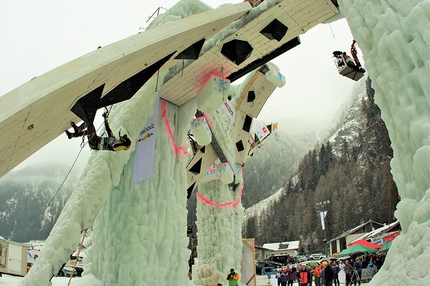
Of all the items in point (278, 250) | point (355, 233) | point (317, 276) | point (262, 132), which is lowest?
point (317, 276)

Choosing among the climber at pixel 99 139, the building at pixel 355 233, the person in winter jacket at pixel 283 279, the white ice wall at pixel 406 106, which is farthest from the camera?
the building at pixel 355 233

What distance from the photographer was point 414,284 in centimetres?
232

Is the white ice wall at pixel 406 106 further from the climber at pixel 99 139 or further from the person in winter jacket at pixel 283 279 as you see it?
the person in winter jacket at pixel 283 279

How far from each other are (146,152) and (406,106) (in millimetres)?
5659

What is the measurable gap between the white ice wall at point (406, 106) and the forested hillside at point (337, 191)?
107 ft

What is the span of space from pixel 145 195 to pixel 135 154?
79 centimetres

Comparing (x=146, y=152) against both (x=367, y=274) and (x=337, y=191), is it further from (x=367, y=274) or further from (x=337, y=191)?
(x=337, y=191)

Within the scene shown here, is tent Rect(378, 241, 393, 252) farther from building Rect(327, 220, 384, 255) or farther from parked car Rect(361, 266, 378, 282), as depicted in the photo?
building Rect(327, 220, 384, 255)

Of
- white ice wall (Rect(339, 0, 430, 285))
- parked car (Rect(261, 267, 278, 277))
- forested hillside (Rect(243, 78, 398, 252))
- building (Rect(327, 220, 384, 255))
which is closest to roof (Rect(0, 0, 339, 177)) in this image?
white ice wall (Rect(339, 0, 430, 285))

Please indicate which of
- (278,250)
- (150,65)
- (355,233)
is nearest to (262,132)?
(150,65)

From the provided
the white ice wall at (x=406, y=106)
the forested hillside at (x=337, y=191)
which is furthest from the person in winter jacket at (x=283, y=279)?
the forested hillside at (x=337, y=191)

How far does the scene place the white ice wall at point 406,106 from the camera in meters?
2.53

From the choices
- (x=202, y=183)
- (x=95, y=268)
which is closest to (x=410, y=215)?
(x=95, y=268)

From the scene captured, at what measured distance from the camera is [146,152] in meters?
7.88
